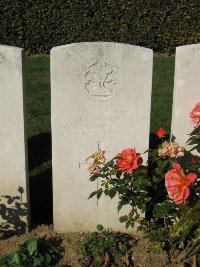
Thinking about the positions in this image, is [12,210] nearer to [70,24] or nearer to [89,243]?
[89,243]

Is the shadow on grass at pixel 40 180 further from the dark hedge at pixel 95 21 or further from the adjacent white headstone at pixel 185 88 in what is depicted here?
the dark hedge at pixel 95 21

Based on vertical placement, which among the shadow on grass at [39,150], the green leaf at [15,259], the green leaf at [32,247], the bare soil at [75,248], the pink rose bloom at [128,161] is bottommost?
the bare soil at [75,248]

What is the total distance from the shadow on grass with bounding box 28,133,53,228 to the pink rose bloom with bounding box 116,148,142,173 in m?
1.10

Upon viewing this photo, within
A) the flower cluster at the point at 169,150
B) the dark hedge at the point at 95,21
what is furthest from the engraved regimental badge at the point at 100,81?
the dark hedge at the point at 95,21

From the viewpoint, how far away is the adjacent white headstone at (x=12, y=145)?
3.33 metres

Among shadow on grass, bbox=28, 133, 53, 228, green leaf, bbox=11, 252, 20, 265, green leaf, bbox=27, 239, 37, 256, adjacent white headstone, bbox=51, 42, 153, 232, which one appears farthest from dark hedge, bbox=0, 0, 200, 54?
green leaf, bbox=11, 252, 20, 265

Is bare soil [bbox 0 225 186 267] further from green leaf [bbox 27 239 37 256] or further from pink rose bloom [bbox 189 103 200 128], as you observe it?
pink rose bloom [bbox 189 103 200 128]

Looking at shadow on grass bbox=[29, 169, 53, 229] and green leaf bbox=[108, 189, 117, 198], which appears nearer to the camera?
green leaf bbox=[108, 189, 117, 198]

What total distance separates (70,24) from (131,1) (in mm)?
1363

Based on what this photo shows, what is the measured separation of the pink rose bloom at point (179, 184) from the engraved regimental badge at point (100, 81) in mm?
823

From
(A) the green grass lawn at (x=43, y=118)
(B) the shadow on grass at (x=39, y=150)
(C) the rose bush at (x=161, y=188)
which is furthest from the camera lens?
(B) the shadow on grass at (x=39, y=150)

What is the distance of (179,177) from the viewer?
2.86 metres

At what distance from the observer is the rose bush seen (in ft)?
10.00

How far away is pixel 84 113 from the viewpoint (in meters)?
3.45
